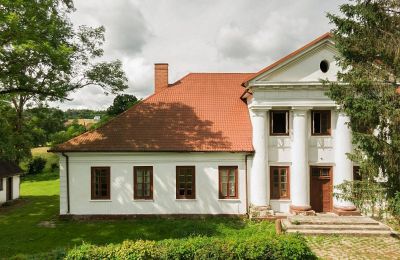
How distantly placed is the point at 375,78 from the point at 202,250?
873cm

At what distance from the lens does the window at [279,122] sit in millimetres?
18484

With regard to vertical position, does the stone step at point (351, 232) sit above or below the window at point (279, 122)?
below

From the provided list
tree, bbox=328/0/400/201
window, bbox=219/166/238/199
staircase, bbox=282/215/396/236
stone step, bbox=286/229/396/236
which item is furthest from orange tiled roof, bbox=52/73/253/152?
tree, bbox=328/0/400/201

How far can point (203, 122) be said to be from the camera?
19.7 meters

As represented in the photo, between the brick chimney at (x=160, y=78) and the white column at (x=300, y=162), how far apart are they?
8.84m

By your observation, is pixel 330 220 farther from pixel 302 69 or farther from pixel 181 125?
pixel 181 125

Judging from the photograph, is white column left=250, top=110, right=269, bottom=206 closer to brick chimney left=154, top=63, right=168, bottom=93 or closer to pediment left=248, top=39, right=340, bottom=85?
pediment left=248, top=39, right=340, bottom=85

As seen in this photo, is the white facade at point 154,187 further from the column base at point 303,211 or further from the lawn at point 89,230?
the column base at point 303,211

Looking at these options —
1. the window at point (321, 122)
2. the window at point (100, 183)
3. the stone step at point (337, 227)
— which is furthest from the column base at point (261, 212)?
the window at point (100, 183)

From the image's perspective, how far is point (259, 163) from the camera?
59.1 ft

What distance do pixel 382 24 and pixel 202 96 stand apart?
11539 millimetres

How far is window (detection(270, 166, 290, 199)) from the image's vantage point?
18.4 metres

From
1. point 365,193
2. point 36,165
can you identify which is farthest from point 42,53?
point 36,165

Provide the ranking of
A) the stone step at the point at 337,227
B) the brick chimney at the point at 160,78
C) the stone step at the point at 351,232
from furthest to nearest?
the brick chimney at the point at 160,78 → the stone step at the point at 337,227 → the stone step at the point at 351,232
